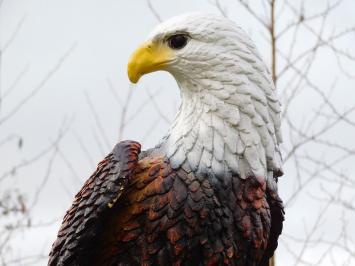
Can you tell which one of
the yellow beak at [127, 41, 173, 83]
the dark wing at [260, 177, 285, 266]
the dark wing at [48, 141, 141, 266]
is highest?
the yellow beak at [127, 41, 173, 83]

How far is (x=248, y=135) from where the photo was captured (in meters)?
1.88

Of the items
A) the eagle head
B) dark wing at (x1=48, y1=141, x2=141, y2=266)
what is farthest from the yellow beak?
dark wing at (x1=48, y1=141, x2=141, y2=266)

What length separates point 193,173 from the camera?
6.05ft

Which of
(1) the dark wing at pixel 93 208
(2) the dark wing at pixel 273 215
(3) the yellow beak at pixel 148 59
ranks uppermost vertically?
(3) the yellow beak at pixel 148 59

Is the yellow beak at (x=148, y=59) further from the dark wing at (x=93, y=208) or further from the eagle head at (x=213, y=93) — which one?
the dark wing at (x=93, y=208)

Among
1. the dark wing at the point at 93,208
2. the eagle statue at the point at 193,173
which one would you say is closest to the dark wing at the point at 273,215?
the eagle statue at the point at 193,173

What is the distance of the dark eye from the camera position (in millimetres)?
1903

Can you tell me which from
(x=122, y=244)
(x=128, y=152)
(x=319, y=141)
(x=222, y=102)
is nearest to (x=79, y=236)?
(x=122, y=244)

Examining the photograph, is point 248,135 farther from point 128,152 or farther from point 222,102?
point 128,152

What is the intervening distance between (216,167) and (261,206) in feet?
0.52

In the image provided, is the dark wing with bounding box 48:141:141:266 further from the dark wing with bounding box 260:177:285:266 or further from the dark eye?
the dark wing with bounding box 260:177:285:266

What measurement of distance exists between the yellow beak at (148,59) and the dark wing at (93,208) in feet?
0.58

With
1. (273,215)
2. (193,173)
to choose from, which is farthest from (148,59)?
(273,215)

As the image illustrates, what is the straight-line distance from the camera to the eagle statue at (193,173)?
1812 millimetres
